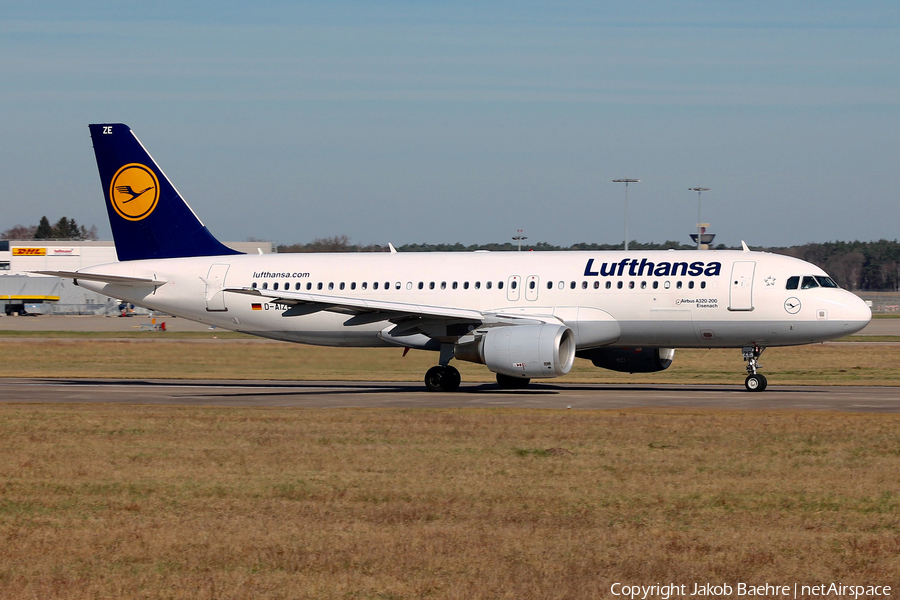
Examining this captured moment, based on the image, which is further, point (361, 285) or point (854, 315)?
point (361, 285)

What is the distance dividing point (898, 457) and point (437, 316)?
15.1 meters

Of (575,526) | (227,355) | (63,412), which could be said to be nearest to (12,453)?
(63,412)

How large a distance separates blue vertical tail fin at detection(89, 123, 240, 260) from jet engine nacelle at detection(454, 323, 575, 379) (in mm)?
11707

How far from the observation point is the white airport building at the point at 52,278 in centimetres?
11050

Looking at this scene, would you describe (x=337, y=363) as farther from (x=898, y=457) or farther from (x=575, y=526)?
(x=575, y=526)

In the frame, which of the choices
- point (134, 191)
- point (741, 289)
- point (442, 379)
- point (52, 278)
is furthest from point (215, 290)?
point (52, 278)

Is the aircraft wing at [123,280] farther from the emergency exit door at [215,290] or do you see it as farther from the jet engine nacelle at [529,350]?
the jet engine nacelle at [529,350]

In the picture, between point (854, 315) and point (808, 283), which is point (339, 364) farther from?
point (854, 315)

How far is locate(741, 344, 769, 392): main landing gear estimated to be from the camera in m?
28.7

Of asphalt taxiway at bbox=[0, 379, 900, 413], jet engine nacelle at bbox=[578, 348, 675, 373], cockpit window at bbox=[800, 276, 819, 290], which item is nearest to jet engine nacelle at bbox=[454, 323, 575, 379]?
asphalt taxiway at bbox=[0, 379, 900, 413]

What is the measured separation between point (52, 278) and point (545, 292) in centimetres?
10264

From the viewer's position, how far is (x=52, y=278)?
120438 mm

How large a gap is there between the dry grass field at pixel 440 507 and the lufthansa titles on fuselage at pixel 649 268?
9.55 m

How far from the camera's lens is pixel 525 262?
101 feet
